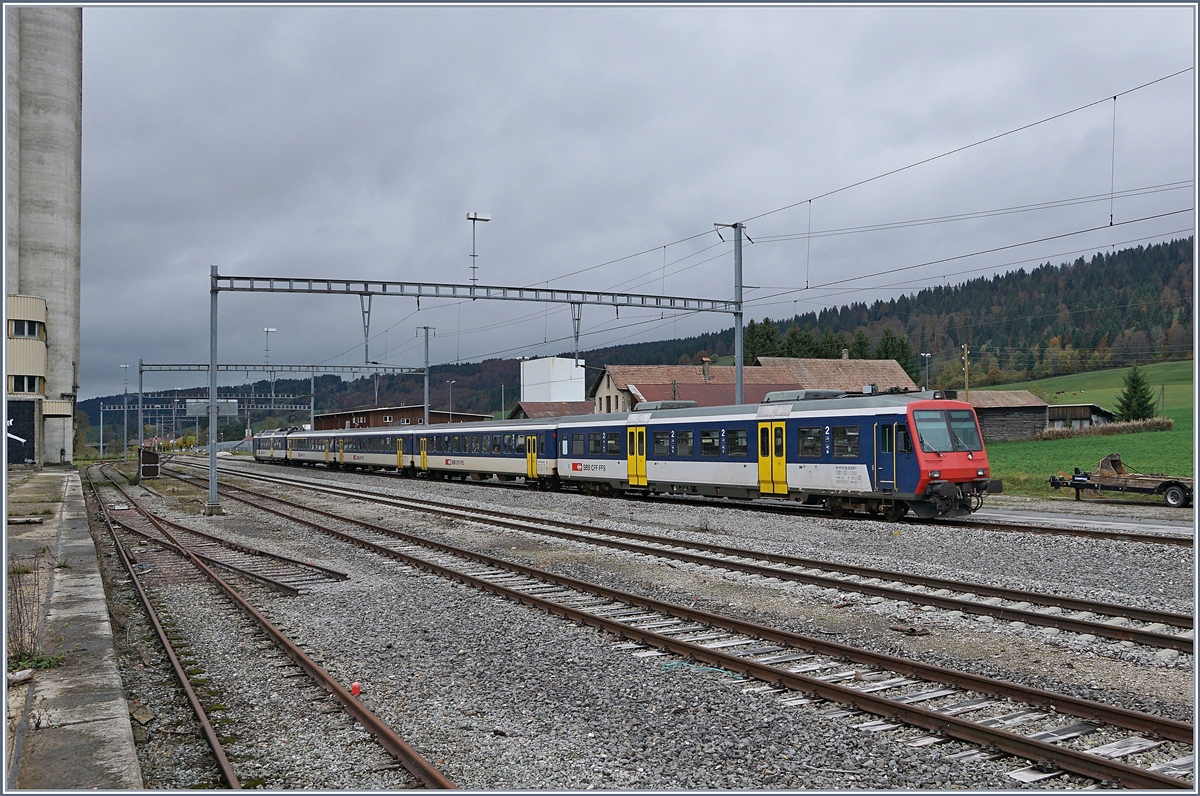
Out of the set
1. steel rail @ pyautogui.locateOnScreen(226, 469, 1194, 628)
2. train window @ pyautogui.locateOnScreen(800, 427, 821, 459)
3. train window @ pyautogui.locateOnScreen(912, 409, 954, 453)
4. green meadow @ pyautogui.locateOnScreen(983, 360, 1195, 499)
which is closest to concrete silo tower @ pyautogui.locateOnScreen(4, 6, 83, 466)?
train window @ pyautogui.locateOnScreen(800, 427, 821, 459)

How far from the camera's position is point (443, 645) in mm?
9422

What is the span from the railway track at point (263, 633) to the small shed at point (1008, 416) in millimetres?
59981

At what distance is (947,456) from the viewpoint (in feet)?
62.7

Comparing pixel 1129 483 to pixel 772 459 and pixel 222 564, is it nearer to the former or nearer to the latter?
pixel 772 459

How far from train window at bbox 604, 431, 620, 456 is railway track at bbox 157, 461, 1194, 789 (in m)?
17.3

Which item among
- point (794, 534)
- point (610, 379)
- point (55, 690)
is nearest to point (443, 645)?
point (55, 690)

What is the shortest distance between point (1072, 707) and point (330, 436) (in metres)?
60.1

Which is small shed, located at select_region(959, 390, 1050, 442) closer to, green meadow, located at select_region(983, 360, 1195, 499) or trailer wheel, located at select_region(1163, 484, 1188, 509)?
green meadow, located at select_region(983, 360, 1195, 499)

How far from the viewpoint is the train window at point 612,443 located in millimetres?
28844

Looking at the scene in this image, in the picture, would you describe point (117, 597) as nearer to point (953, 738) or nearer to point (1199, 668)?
point (953, 738)

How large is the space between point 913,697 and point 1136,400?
262 ft

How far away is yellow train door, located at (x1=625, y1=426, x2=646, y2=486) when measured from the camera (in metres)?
27.5

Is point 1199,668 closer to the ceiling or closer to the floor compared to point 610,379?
closer to the floor

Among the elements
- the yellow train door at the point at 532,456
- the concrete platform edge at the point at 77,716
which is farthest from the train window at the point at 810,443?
the concrete platform edge at the point at 77,716
